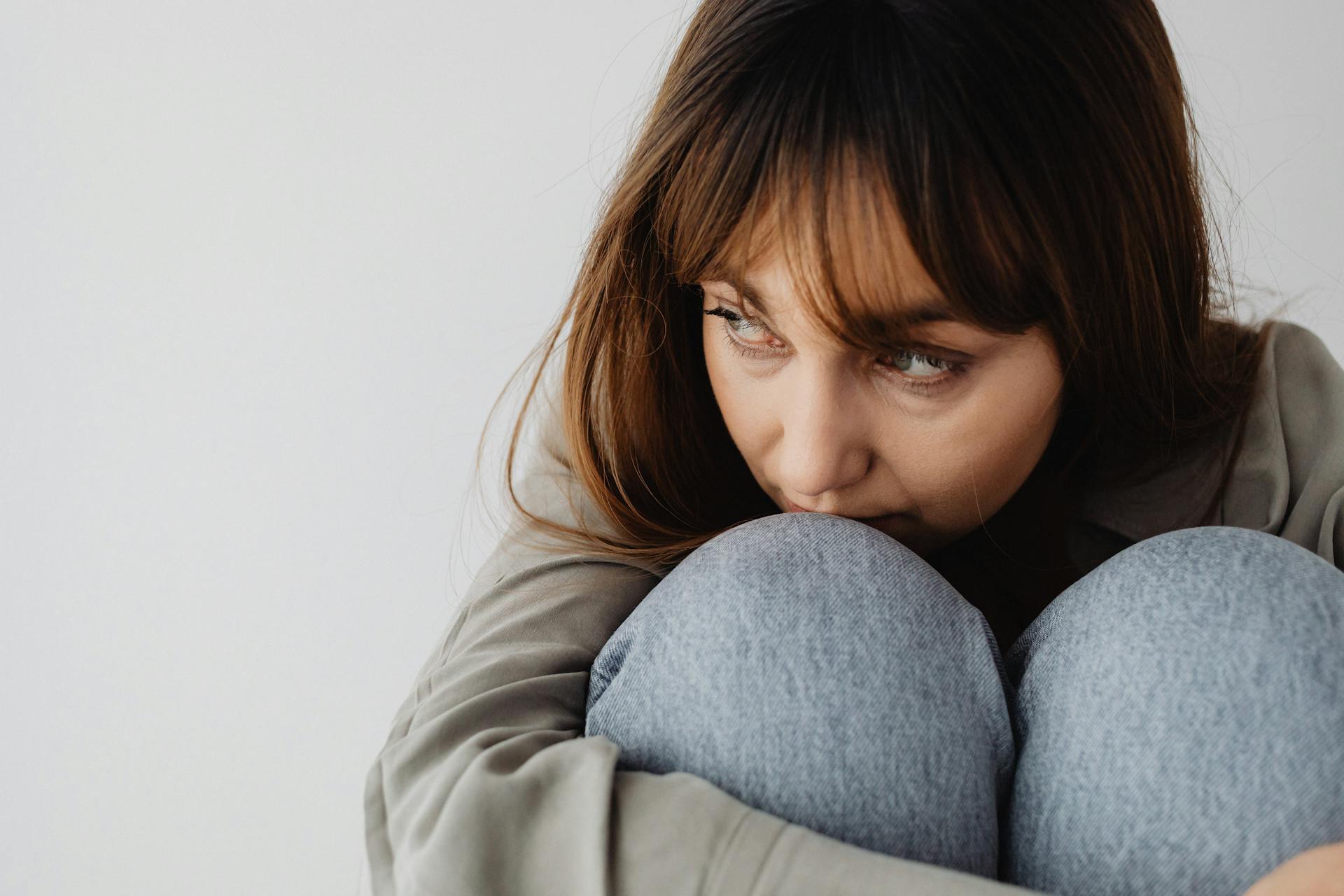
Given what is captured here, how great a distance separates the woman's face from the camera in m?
0.66

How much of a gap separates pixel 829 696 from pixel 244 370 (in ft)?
2.79

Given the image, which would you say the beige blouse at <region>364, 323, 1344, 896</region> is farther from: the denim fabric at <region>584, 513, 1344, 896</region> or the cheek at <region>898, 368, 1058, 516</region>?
the cheek at <region>898, 368, 1058, 516</region>

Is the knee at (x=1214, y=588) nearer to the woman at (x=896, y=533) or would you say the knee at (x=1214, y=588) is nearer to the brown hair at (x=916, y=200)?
the woman at (x=896, y=533)

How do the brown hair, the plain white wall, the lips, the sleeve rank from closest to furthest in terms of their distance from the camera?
the sleeve < the brown hair < the lips < the plain white wall

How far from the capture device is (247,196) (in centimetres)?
117

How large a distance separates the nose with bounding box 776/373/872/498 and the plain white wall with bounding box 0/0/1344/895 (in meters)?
0.54

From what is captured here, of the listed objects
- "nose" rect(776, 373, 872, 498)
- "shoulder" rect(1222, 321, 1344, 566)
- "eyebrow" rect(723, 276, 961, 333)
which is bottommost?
"shoulder" rect(1222, 321, 1344, 566)

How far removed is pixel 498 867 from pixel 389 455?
0.75 meters

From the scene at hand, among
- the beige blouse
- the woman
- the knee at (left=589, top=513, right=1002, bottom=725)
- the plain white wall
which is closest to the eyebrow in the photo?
the woman

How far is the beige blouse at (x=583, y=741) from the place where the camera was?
50 centimetres

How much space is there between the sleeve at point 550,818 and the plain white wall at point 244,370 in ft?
1.73

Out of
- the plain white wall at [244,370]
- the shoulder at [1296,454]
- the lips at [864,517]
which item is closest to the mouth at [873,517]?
the lips at [864,517]

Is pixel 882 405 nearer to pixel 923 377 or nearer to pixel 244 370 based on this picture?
pixel 923 377

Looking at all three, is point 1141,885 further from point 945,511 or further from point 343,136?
point 343,136
